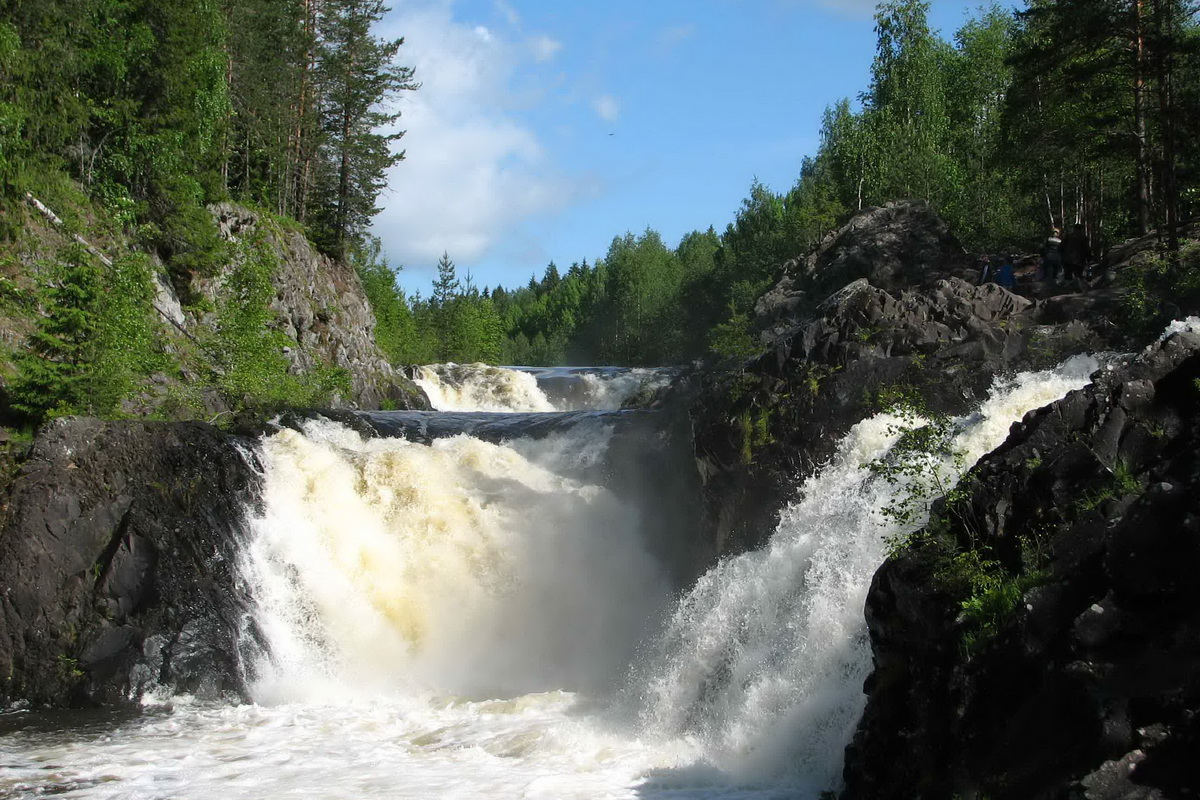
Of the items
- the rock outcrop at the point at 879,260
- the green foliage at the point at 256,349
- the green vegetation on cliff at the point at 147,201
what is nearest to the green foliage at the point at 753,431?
the rock outcrop at the point at 879,260

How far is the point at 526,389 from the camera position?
124 feet

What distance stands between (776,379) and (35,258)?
15.9m

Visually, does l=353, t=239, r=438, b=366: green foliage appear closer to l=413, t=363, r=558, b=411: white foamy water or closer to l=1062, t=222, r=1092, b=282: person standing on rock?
l=413, t=363, r=558, b=411: white foamy water

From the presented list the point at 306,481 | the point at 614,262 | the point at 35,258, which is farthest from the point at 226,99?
the point at 614,262

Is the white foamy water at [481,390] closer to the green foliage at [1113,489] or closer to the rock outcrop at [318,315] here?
the rock outcrop at [318,315]

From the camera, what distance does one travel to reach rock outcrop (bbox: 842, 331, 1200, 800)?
6891mm

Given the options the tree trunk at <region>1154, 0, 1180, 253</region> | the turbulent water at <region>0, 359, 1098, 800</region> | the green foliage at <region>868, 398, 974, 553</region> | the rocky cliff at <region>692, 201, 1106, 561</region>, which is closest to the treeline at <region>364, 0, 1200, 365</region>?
the tree trunk at <region>1154, 0, 1180, 253</region>

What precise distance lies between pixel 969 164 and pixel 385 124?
2463 centimetres

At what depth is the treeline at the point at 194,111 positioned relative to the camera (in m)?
23.7

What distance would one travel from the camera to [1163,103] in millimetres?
19000

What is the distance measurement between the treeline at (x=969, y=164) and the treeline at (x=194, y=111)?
16116 mm

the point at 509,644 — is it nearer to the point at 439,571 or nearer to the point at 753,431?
the point at 439,571

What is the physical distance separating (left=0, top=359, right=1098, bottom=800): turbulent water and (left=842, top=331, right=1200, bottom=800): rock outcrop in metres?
1.45

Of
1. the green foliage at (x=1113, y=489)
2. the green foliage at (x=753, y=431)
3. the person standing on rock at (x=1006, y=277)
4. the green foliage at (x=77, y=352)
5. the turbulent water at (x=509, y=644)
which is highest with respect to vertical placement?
the person standing on rock at (x=1006, y=277)
